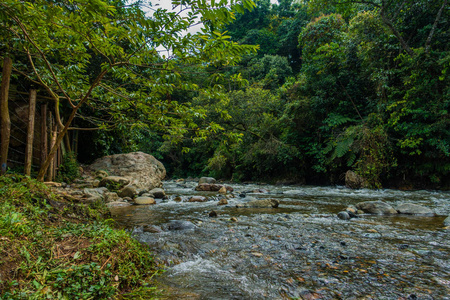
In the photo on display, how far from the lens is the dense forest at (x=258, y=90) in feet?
8.29

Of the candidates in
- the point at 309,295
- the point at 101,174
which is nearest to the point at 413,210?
the point at 309,295

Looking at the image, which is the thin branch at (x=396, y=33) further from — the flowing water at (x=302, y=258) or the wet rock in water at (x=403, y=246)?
the wet rock in water at (x=403, y=246)

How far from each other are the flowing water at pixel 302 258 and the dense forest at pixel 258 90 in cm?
158

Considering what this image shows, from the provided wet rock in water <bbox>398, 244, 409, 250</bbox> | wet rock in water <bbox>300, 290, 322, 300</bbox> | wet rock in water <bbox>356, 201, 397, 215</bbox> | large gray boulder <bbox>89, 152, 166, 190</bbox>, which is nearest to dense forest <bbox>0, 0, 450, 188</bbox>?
large gray boulder <bbox>89, 152, 166, 190</bbox>

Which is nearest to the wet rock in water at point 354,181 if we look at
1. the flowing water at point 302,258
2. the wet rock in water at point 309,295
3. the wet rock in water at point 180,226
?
the flowing water at point 302,258

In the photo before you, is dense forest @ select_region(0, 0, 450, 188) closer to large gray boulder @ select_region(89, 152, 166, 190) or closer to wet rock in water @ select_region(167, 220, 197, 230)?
large gray boulder @ select_region(89, 152, 166, 190)

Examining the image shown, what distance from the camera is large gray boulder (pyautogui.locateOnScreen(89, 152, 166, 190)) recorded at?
8906mm

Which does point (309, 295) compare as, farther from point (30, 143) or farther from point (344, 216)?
point (30, 143)

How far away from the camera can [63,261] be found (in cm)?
159

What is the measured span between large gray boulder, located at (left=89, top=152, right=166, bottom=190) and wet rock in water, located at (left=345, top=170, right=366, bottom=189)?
28.5ft

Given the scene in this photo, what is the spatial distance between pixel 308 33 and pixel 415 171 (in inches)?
358

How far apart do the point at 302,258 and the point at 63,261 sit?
218 cm

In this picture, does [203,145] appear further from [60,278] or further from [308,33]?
[60,278]

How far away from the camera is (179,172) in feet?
89.2
